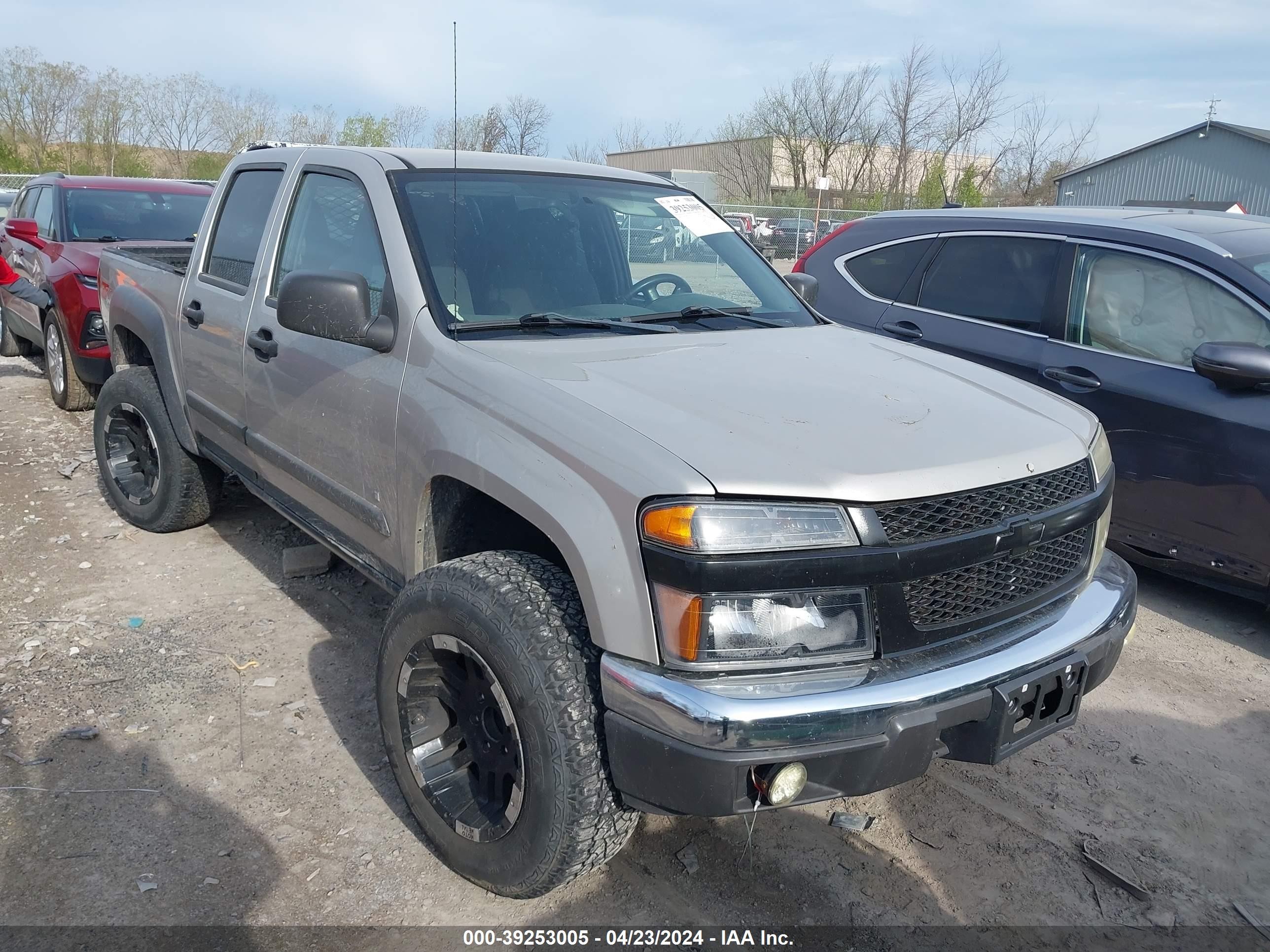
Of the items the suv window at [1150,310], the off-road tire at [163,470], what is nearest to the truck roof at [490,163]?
the off-road tire at [163,470]

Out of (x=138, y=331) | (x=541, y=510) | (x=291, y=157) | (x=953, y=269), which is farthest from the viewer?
(x=953, y=269)

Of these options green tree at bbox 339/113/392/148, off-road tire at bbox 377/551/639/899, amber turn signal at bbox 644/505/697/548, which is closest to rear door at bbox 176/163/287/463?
off-road tire at bbox 377/551/639/899

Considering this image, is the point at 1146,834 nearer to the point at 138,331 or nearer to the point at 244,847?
the point at 244,847

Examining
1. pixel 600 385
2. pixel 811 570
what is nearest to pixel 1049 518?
pixel 811 570

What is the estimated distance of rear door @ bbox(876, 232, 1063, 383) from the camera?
4844 mm

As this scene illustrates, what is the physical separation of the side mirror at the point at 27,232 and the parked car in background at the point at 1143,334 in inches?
249

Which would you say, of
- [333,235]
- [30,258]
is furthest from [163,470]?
[30,258]

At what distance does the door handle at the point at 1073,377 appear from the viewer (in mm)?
4531

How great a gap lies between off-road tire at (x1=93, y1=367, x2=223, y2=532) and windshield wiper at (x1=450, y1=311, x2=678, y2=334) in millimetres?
2451

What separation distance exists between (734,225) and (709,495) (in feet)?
7.93

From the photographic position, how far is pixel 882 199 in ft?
122

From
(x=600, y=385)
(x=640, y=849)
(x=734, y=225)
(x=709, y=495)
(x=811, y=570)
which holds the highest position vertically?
(x=734, y=225)

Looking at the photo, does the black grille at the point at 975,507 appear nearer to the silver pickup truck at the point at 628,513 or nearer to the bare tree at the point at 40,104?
the silver pickup truck at the point at 628,513

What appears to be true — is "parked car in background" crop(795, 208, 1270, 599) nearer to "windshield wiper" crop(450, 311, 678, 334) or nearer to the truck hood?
the truck hood
